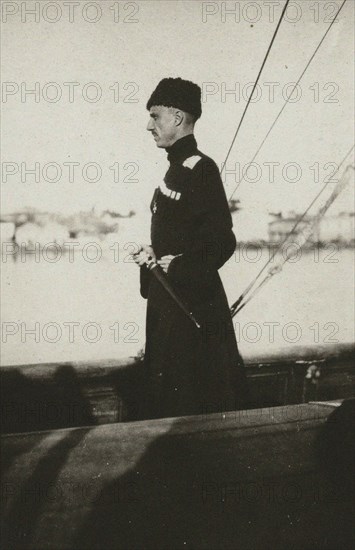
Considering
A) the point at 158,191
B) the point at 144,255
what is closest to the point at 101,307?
the point at 144,255

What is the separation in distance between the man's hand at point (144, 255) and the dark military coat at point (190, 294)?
0.02 m

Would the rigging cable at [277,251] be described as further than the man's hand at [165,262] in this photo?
Yes

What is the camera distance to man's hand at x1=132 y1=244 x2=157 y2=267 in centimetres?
193

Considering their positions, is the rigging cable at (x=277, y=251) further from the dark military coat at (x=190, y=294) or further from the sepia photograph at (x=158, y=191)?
the dark military coat at (x=190, y=294)

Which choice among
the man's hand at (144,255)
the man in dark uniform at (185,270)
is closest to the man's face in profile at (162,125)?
the man in dark uniform at (185,270)

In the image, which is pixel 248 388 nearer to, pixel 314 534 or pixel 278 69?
pixel 314 534

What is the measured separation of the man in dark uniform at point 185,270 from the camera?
189 cm

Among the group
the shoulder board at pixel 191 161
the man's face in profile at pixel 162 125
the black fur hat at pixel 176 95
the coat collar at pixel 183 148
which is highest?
the black fur hat at pixel 176 95

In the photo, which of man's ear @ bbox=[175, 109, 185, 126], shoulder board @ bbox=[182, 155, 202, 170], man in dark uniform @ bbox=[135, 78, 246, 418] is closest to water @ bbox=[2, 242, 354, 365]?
man in dark uniform @ bbox=[135, 78, 246, 418]

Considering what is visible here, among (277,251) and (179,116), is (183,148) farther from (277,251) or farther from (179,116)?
(277,251)

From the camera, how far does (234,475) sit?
1.20 meters

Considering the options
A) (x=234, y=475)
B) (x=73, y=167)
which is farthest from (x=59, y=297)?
(x=234, y=475)

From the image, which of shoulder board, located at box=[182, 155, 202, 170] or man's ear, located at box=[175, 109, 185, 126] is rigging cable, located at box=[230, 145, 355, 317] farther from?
man's ear, located at box=[175, 109, 185, 126]

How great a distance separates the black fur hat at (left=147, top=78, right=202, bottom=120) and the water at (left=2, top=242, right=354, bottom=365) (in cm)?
60
